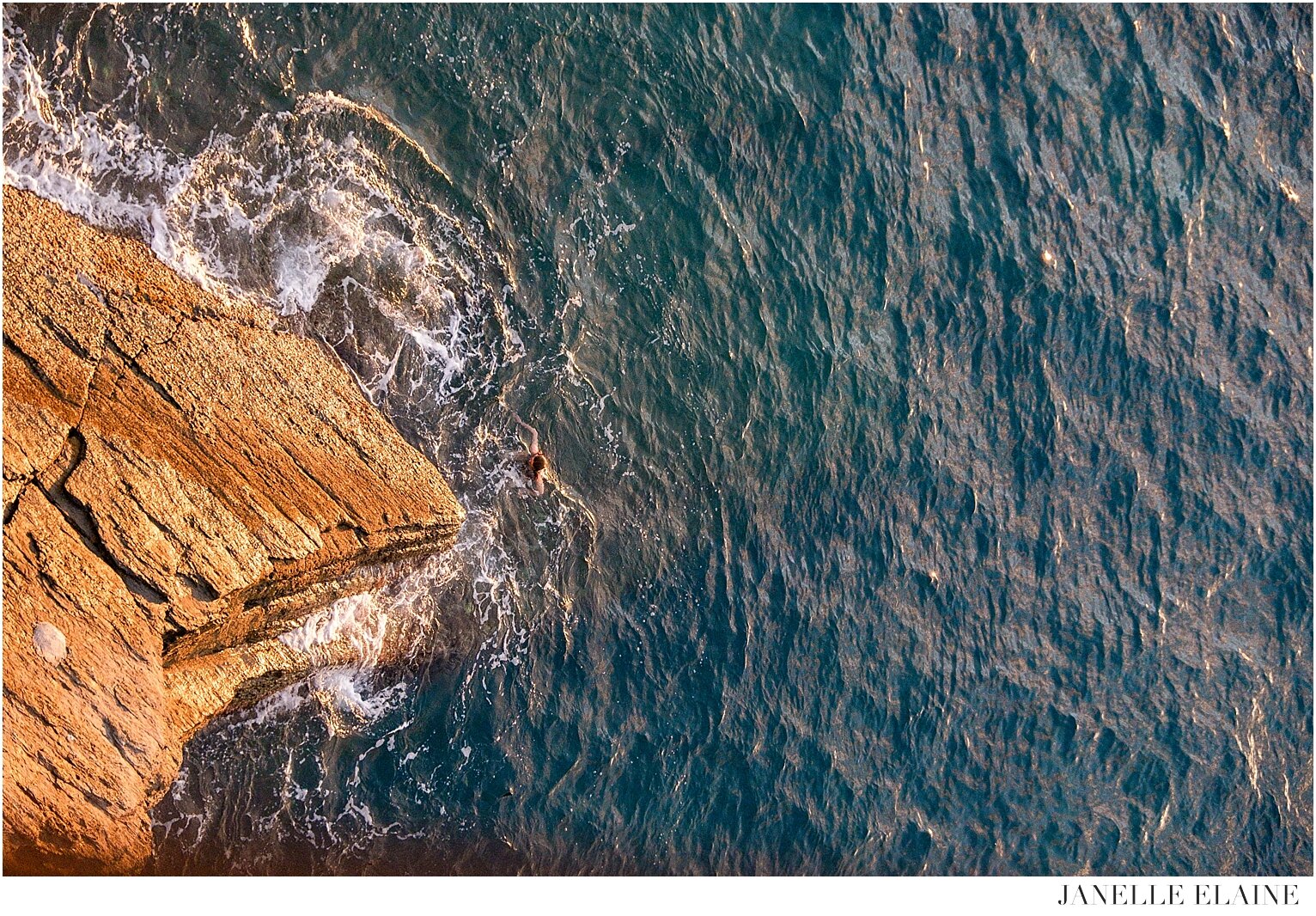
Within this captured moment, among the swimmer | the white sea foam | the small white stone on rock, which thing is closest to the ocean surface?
the white sea foam

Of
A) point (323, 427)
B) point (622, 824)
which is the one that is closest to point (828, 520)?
point (622, 824)

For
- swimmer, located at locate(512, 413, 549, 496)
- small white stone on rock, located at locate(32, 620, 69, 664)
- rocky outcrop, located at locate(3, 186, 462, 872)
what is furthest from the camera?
swimmer, located at locate(512, 413, 549, 496)

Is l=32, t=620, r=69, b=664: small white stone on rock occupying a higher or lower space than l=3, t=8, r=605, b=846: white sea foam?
lower

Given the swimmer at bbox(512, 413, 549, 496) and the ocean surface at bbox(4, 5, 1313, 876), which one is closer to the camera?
the ocean surface at bbox(4, 5, 1313, 876)
